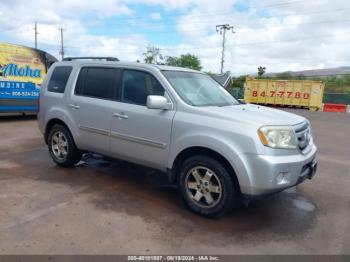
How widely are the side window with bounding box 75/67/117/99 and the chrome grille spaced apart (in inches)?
104

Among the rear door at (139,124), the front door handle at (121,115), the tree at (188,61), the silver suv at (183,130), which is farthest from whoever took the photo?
the tree at (188,61)

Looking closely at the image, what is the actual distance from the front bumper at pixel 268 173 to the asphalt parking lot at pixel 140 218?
19.9 inches

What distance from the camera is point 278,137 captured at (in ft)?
13.3

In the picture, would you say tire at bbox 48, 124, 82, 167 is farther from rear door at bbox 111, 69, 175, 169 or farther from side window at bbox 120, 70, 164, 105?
side window at bbox 120, 70, 164, 105

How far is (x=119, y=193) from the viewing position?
512cm

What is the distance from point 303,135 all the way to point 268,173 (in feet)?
2.92

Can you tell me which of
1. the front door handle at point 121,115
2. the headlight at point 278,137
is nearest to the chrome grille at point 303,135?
the headlight at point 278,137

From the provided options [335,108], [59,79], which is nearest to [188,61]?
[335,108]

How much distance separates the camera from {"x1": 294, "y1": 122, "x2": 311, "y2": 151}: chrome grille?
4312 millimetres

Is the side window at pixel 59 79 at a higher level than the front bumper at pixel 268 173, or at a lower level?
higher

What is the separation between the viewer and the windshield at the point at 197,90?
4801 mm

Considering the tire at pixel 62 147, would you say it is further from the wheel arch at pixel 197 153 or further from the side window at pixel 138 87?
the wheel arch at pixel 197 153

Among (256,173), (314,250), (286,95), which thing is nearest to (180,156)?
(256,173)

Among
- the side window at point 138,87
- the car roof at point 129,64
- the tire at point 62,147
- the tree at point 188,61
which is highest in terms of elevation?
the tree at point 188,61
